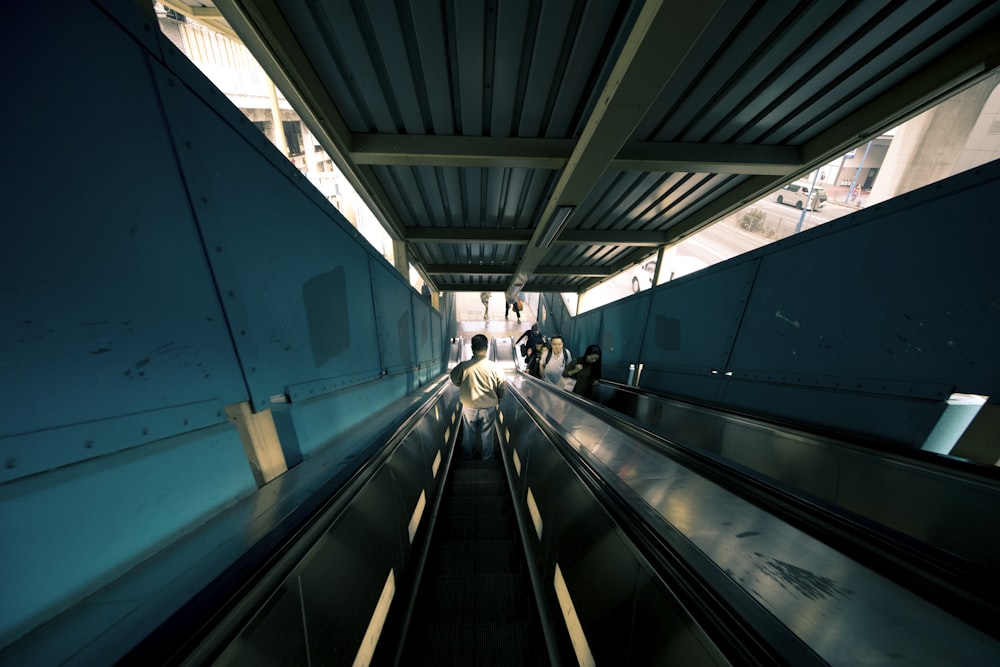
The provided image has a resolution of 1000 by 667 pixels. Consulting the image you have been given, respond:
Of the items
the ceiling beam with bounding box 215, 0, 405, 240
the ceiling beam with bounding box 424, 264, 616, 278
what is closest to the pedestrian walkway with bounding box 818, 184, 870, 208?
the ceiling beam with bounding box 424, 264, 616, 278

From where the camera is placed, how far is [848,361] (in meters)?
2.15

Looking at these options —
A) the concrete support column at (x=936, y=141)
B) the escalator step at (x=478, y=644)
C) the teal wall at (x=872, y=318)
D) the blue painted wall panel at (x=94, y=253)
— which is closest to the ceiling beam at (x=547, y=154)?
the teal wall at (x=872, y=318)

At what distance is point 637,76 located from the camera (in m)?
2.25

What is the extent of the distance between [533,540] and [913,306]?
3.05 meters

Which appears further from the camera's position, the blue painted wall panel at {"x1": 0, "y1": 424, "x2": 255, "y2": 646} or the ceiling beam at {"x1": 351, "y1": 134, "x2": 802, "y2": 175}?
the ceiling beam at {"x1": 351, "y1": 134, "x2": 802, "y2": 175}

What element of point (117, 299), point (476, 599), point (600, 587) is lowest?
point (476, 599)

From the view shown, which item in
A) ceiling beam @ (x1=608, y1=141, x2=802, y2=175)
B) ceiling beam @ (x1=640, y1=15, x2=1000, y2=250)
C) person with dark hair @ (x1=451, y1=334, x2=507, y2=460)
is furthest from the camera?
person with dark hair @ (x1=451, y1=334, x2=507, y2=460)

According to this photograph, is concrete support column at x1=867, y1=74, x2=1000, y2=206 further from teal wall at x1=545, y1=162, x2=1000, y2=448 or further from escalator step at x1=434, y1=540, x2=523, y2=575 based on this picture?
escalator step at x1=434, y1=540, x2=523, y2=575

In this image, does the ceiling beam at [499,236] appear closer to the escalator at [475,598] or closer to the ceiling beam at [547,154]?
the ceiling beam at [547,154]

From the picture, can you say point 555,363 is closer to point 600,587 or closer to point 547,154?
point 547,154

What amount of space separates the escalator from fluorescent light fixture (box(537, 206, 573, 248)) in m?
4.02

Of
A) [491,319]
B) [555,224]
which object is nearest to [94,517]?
[555,224]

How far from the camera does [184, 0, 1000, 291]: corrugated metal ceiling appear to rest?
86.2 inches

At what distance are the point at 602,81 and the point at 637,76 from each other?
651 mm
